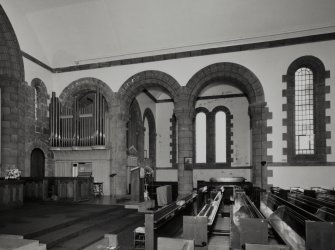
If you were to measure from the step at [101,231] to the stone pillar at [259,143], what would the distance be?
4552mm

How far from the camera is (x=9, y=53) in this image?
10.7m

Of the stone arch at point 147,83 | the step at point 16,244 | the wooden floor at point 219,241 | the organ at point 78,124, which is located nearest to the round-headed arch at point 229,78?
the stone arch at point 147,83

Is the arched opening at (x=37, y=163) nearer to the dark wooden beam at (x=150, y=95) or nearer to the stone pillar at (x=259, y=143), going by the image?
the dark wooden beam at (x=150, y=95)

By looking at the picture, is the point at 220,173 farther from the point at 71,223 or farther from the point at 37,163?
the point at 71,223

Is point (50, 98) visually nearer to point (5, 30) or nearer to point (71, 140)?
point (71, 140)

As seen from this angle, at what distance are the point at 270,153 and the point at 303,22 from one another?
4.60 meters

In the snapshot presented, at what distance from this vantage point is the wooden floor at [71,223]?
5363mm

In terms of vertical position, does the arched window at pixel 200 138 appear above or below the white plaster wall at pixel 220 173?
above

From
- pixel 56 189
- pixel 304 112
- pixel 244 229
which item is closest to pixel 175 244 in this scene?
pixel 244 229

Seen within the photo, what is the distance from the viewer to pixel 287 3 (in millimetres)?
10125

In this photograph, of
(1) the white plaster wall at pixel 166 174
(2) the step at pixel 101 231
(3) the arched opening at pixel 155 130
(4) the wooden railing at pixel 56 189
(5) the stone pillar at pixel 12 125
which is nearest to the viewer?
(2) the step at pixel 101 231

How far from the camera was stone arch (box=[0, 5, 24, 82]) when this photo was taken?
1052 cm

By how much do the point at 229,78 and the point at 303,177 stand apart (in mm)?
4308

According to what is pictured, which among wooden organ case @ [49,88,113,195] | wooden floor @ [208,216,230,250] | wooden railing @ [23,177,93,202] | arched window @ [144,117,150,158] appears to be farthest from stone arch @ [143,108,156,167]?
wooden floor @ [208,216,230,250]
